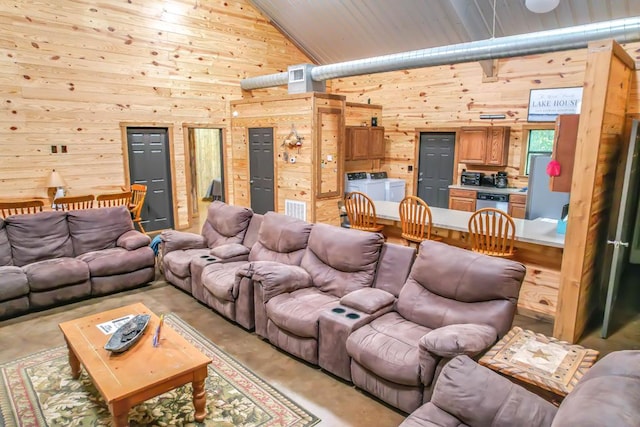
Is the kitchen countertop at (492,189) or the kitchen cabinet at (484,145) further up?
the kitchen cabinet at (484,145)

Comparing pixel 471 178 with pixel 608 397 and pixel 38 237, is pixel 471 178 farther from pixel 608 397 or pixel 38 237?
pixel 38 237

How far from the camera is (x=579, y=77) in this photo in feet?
19.5

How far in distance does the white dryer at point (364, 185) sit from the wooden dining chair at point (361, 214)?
8.33ft

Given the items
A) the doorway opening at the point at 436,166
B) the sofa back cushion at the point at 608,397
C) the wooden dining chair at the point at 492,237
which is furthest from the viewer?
the doorway opening at the point at 436,166

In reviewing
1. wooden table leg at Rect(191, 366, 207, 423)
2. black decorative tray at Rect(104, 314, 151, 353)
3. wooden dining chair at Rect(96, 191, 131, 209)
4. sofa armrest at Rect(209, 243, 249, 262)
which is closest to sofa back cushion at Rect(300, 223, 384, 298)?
sofa armrest at Rect(209, 243, 249, 262)

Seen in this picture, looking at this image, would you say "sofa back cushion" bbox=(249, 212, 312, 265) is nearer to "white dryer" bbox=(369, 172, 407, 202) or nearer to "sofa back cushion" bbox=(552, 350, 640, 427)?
"sofa back cushion" bbox=(552, 350, 640, 427)

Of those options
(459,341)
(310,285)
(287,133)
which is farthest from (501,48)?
(459,341)

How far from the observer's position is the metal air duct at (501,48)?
4.16 m

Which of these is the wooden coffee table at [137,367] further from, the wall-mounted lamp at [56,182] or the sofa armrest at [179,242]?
the wall-mounted lamp at [56,182]

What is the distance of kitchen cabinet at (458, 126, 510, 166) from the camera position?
661 cm

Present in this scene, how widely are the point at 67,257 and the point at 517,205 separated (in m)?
6.04

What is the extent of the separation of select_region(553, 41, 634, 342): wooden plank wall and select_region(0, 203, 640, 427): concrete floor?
0.42 metres

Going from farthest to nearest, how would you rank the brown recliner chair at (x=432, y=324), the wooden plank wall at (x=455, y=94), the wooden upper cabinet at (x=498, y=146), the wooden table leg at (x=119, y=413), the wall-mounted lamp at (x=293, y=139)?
the wooden upper cabinet at (x=498, y=146) → the wall-mounted lamp at (x=293, y=139) → the wooden plank wall at (x=455, y=94) → the brown recliner chair at (x=432, y=324) → the wooden table leg at (x=119, y=413)

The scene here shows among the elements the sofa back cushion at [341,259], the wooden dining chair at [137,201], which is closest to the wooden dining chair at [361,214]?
the sofa back cushion at [341,259]
